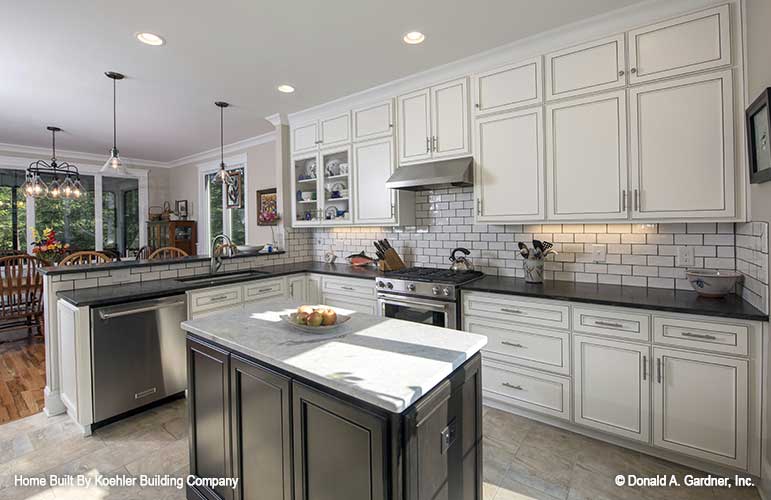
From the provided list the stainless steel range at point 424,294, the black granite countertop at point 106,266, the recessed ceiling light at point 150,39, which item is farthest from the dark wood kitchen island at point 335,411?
the recessed ceiling light at point 150,39

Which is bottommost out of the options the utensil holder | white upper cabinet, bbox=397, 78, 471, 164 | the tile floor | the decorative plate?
the tile floor

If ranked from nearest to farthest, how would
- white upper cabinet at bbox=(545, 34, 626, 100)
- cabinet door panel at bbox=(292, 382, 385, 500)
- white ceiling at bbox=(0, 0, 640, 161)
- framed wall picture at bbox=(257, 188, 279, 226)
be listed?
cabinet door panel at bbox=(292, 382, 385, 500), white ceiling at bbox=(0, 0, 640, 161), white upper cabinet at bbox=(545, 34, 626, 100), framed wall picture at bbox=(257, 188, 279, 226)

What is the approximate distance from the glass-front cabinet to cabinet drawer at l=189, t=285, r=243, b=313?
1292 mm

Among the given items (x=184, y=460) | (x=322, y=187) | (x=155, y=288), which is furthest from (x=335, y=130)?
A: (x=184, y=460)

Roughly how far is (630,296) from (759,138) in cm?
104

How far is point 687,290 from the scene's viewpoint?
2.47 m

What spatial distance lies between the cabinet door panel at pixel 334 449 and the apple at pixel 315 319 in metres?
0.35

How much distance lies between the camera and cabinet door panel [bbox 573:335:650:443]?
2148 millimetres

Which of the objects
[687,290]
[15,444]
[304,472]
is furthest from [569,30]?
[15,444]

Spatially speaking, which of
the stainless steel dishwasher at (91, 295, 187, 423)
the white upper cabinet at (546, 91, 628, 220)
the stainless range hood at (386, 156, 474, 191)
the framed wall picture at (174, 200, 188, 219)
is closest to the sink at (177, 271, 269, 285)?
the stainless steel dishwasher at (91, 295, 187, 423)

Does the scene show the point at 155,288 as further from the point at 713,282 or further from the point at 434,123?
the point at 713,282

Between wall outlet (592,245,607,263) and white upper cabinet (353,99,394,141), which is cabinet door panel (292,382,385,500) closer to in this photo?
wall outlet (592,245,607,263)

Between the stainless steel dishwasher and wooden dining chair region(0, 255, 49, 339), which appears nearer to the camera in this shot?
the stainless steel dishwasher

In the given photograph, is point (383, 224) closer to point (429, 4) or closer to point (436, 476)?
point (429, 4)
